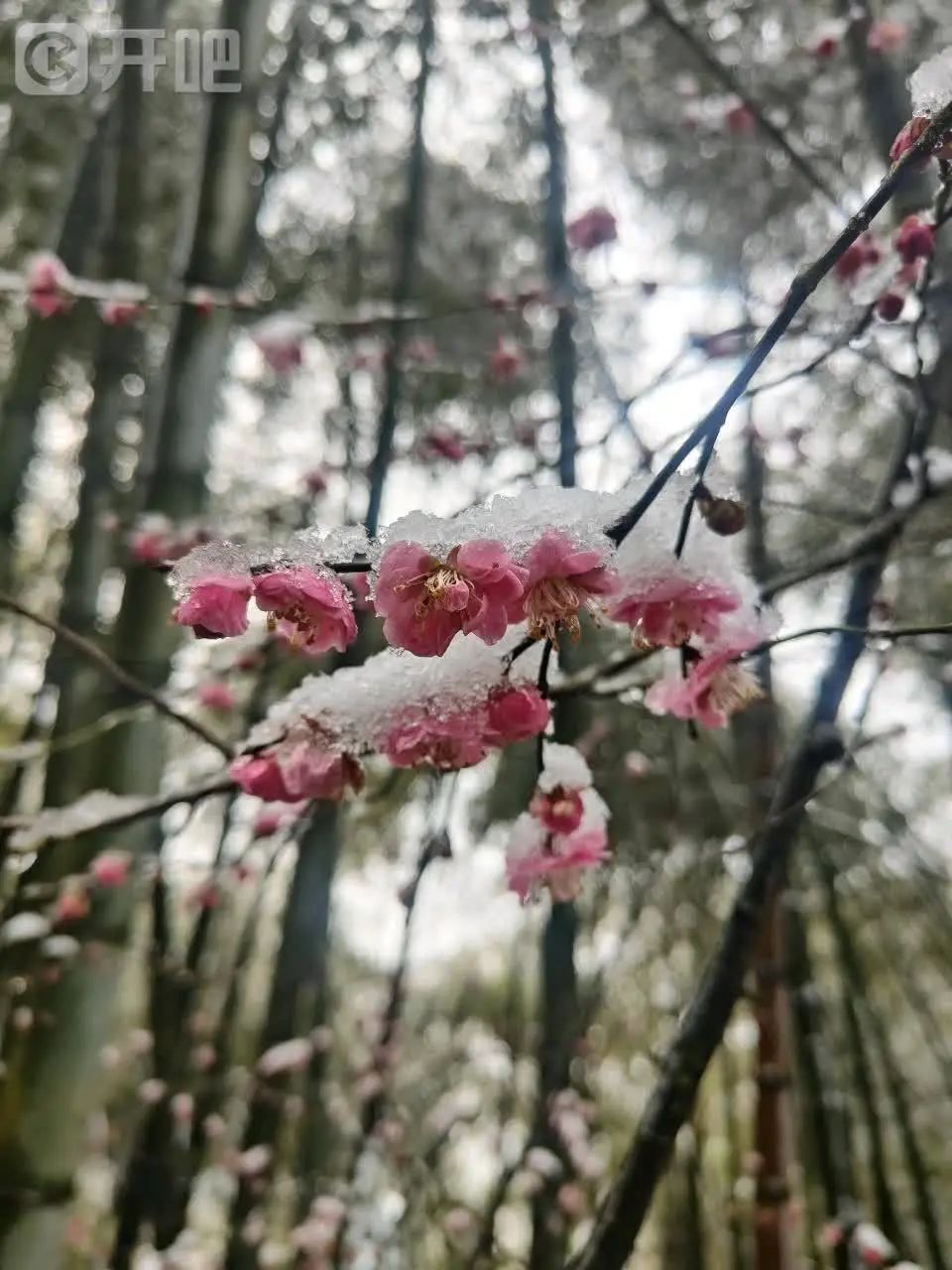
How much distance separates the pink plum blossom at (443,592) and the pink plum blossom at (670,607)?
97 millimetres

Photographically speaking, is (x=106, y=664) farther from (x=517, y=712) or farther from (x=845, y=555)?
(x=845, y=555)

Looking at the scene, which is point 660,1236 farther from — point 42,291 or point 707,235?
point 42,291

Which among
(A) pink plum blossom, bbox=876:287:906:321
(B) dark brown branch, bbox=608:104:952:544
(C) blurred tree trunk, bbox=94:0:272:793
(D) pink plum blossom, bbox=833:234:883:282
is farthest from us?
(C) blurred tree trunk, bbox=94:0:272:793

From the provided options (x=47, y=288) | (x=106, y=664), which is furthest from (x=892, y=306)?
(x=47, y=288)

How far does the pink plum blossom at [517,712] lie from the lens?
2.15ft

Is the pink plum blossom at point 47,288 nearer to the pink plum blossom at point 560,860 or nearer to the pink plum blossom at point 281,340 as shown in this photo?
the pink plum blossom at point 281,340

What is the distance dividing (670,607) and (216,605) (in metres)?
0.29

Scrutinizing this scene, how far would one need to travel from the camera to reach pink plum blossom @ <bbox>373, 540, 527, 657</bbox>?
538mm

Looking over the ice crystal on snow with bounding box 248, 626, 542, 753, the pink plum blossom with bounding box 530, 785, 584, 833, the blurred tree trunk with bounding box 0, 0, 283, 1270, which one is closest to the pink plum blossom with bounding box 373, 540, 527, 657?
the ice crystal on snow with bounding box 248, 626, 542, 753

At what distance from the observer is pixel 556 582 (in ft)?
1.90

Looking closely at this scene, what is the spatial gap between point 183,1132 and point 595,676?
2669 mm

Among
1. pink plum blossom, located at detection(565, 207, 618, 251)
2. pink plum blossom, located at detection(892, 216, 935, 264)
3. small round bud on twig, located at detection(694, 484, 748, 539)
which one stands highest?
pink plum blossom, located at detection(565, 207, 618, 251)

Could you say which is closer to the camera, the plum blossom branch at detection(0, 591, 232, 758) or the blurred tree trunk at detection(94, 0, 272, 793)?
the plum blossom branch at detection(0, 591, 232, 758)

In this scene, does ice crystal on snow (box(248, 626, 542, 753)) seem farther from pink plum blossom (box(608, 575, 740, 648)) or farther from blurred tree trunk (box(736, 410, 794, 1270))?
blurred tree trunk (box(736, 410, 794, 1270))
